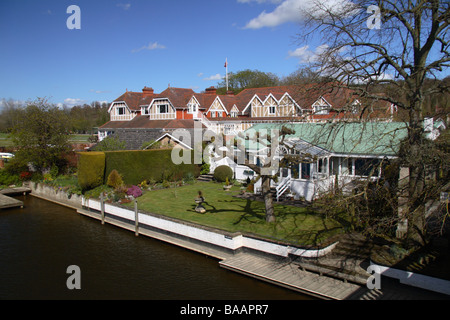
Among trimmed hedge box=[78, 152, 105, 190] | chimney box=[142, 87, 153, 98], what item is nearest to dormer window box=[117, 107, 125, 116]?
chimney box=[142, 87, 153, 98]

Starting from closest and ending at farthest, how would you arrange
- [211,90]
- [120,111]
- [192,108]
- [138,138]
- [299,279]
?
[299,279]
[138,138]
[192,108]
[120,111]
[211,90]

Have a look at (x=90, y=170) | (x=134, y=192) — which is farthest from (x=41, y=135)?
(x=134, y=192)

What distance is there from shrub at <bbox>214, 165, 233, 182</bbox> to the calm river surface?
8.97 meters

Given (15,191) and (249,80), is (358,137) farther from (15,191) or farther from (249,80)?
(249,80)

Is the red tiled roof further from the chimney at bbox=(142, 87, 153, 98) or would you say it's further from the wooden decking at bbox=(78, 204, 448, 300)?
the wooden decking at bbox=(78, 204, 448, 300)

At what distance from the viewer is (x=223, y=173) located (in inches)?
976

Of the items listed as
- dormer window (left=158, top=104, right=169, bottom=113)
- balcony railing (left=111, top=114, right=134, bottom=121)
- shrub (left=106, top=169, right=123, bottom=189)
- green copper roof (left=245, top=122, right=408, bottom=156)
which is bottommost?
shrub (left=106, top=169, right=123, bottom=189)

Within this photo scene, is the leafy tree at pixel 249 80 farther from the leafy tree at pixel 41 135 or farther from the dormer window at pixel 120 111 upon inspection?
the leafy tree at pixel 41 135

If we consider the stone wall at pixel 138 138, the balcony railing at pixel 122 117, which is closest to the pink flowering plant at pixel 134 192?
the stone wall at pixel 138 138

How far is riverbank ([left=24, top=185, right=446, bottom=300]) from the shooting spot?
1033cm

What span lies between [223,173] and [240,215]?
868cm
